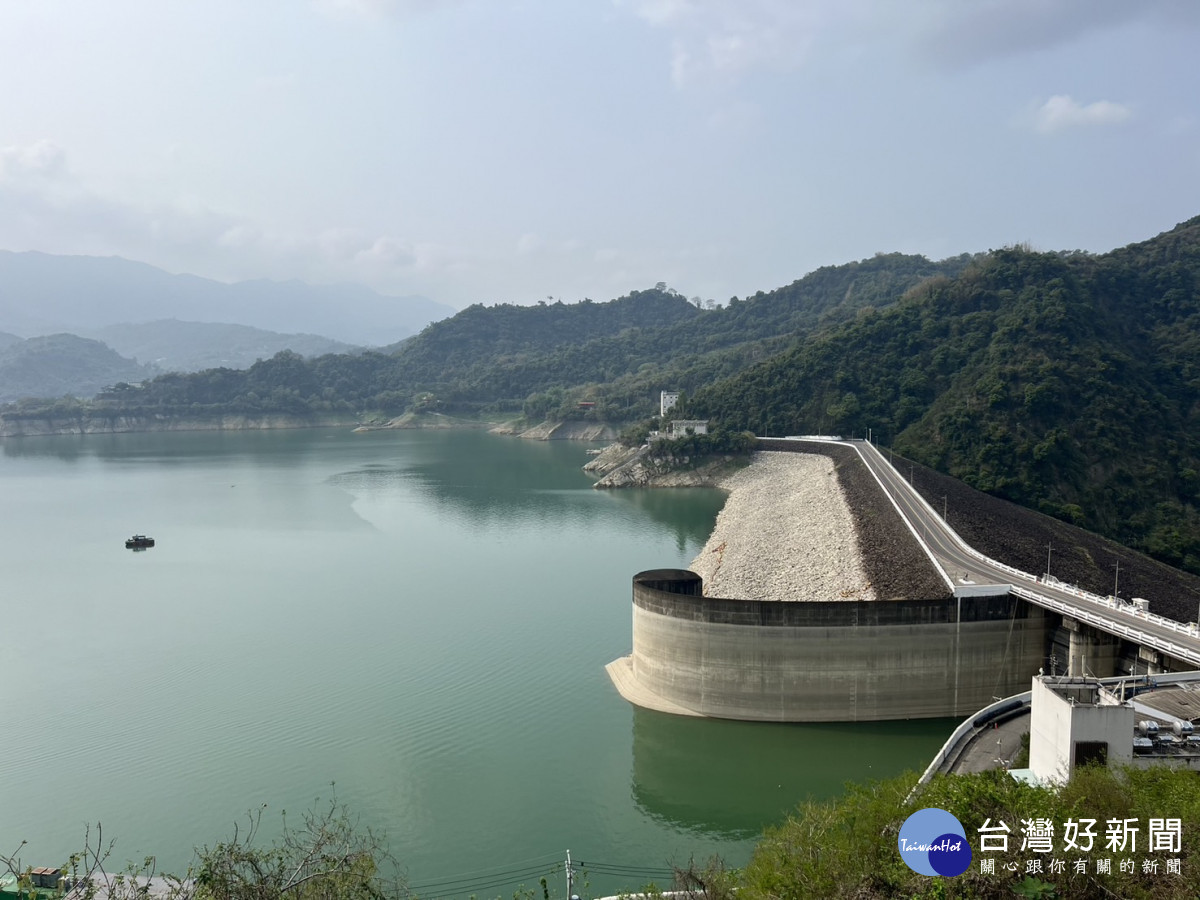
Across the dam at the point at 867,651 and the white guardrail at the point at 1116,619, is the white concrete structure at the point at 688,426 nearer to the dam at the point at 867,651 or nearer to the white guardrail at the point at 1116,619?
the white guardrail at the point at 1116,619

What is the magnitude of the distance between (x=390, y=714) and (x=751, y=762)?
10006 mm

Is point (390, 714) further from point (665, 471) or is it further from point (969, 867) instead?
point (665, 471)

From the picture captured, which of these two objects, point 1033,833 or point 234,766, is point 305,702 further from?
point 1033,833

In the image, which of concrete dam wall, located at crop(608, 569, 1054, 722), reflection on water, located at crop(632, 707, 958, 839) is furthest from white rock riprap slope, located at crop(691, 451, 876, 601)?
reflection on water, located at crop(632, 707, 958, 839)

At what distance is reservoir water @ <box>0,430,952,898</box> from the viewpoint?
59.2ft

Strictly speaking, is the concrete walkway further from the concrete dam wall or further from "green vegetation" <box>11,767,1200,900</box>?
the concrete dam wall

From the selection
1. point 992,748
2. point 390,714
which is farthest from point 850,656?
point 390,714

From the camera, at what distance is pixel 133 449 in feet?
380

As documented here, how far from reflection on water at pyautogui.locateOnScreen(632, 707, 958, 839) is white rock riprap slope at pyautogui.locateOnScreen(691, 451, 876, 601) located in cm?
633

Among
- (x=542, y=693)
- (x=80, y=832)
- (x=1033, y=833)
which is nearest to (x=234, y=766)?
(x=80, y=832)

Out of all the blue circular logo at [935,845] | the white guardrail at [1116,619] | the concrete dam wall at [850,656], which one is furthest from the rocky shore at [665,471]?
the blue circular logo at [935,845]

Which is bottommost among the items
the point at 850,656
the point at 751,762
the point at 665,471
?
the point at 751,762

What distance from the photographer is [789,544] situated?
3875cm

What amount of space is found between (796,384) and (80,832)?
68613 millimetres
